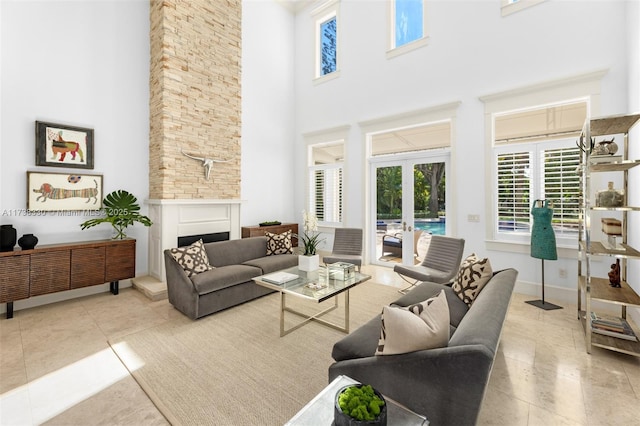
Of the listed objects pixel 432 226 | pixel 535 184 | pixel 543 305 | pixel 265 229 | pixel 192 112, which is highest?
pixel 192 112

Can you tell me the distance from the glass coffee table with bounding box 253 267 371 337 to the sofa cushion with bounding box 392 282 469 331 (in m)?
0.62

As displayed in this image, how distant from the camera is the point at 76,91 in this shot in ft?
14.1

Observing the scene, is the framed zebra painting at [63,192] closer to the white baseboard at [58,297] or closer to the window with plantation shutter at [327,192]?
the white baseboard at [58,297]

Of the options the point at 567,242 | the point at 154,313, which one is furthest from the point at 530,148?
the point at 154,313

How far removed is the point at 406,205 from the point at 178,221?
14.4 feet

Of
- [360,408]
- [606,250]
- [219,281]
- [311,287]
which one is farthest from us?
[219,281]

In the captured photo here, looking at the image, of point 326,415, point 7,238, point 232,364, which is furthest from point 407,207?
point 7,238

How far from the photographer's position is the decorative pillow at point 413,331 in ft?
4.79

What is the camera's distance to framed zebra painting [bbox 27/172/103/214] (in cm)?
390

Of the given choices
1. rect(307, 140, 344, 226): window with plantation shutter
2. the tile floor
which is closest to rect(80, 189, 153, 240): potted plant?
the tile floor

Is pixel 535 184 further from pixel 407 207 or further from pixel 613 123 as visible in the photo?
pixel 407 207

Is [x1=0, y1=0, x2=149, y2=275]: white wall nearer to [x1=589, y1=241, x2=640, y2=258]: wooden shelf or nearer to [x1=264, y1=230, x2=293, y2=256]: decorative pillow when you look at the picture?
[x1=264, y1=230, x2=293, y2=256]: decorative pillow

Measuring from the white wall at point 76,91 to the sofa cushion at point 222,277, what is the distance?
2252mm

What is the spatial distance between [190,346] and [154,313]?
1.25 m
